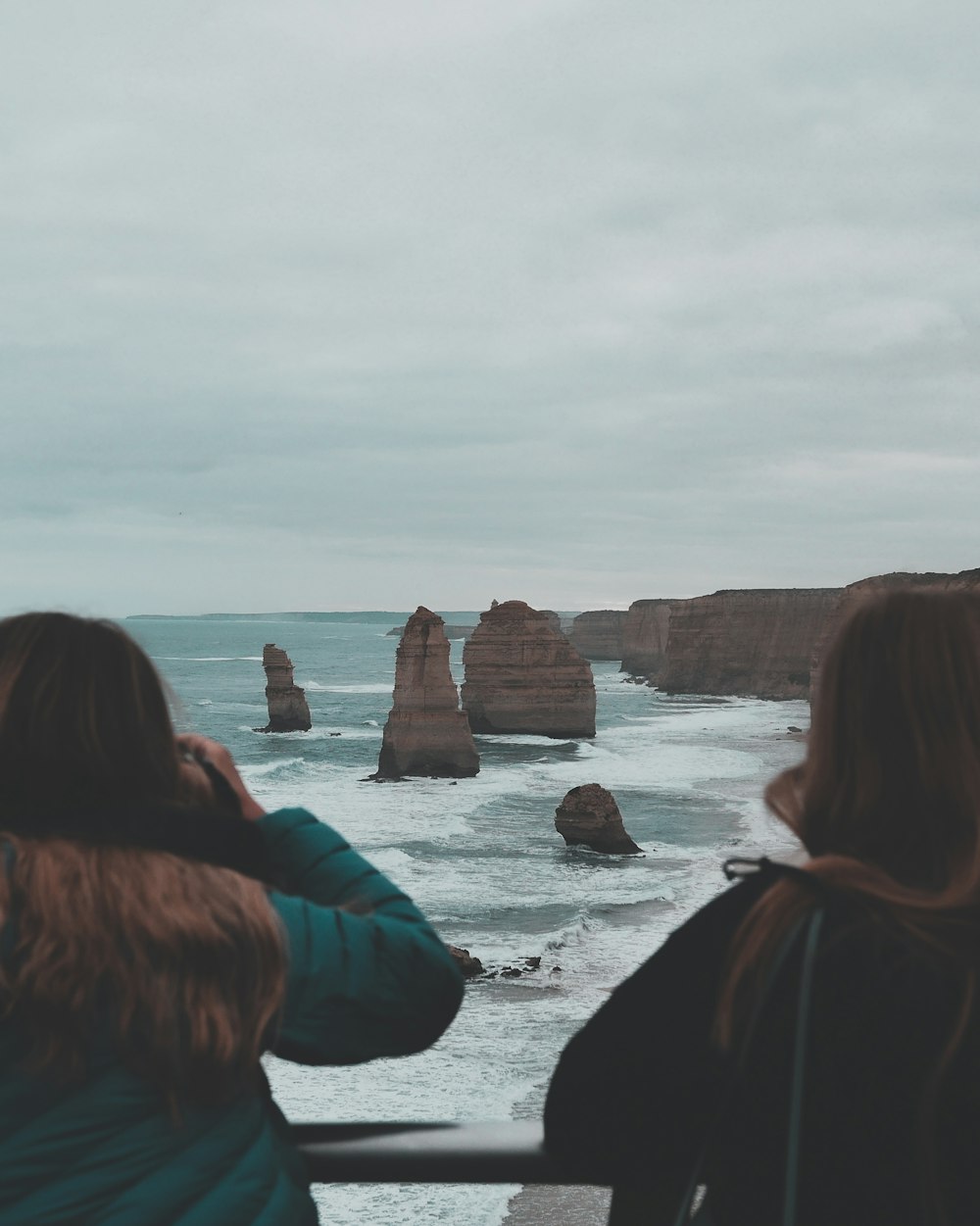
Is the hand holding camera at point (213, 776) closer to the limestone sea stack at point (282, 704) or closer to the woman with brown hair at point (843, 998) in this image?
the woman with brown hair at point (843, 998)

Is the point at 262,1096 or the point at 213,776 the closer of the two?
the point at 262,1096

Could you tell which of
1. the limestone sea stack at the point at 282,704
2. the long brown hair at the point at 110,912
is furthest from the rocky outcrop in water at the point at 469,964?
the limestone sea stack at the point at 282,704

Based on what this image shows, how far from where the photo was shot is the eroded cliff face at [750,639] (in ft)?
308

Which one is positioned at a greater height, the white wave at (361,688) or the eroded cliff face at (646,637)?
the eroded cliff face at (646,637)

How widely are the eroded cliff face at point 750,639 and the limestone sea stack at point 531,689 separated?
111 ft

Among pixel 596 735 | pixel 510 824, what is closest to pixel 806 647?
pixel 596 735

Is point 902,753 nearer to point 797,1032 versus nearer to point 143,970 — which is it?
point 797,1032

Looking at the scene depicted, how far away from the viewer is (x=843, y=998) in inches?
62.6

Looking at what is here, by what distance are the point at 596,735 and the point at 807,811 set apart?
66.2 meters

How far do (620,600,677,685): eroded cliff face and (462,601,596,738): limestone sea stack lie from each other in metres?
67.3

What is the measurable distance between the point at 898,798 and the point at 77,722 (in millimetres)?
1227

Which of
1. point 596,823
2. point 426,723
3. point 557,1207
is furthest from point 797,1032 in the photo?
point 426,723

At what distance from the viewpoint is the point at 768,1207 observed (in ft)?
5.56

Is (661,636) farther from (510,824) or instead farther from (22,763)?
(22,763)
